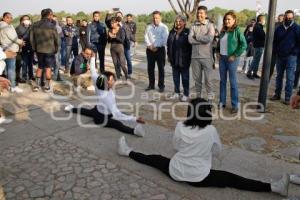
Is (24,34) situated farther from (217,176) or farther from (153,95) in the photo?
(217,176)

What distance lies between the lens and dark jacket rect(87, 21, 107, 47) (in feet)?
31.3

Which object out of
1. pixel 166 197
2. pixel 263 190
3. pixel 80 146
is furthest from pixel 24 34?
pixel 263 190

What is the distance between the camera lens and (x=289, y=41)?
275 inches

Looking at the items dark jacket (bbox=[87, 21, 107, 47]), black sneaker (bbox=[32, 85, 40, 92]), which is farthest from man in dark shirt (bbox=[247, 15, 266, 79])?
black sneaker (bbox=[32, 85, 40, 92])

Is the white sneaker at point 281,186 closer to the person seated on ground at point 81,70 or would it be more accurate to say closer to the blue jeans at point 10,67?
the person seated on ground at point 81,70

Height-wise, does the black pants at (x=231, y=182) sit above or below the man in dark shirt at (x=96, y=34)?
below

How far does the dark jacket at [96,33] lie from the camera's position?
9547mm

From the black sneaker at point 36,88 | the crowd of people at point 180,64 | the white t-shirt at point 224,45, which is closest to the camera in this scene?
the crowd of people at point 180,64

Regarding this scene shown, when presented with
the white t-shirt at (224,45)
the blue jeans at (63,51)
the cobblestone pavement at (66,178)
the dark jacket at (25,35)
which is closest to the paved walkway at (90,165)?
the cobblestone pavement at (66,178)

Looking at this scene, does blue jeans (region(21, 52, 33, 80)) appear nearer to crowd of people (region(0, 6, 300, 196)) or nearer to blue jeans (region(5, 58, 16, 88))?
crowd of people (region(0, 6, 300, 196))

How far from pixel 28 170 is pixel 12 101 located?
137 inches

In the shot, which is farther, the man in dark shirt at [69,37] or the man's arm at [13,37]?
the man in dark shirt at [69,37]

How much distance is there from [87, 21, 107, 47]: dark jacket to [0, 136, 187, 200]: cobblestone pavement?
17.8 ft

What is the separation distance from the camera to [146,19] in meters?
44.7
